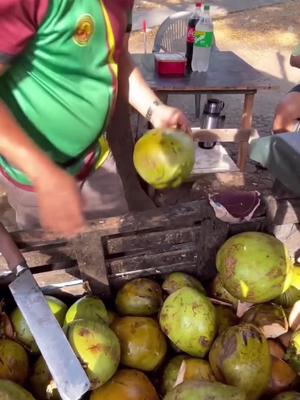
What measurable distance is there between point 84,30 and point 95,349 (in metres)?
0.89

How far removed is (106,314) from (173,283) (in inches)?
9.7

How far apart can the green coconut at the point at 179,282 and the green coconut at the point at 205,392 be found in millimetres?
411

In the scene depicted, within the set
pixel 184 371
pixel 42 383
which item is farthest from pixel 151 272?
pixel 42 383

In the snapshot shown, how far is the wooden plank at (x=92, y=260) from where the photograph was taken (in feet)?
4.83

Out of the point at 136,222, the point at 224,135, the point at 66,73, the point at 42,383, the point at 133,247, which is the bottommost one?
the point at 224,135

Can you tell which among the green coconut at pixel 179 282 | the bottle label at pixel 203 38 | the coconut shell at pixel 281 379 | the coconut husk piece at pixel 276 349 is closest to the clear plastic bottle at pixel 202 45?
the bottle label at pixel 203 38

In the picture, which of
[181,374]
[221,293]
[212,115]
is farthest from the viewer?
[212,115]

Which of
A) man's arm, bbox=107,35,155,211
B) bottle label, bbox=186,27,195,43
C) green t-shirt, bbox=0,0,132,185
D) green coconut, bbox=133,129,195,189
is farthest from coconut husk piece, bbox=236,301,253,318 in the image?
bottle label, bbox=186,27,195,43

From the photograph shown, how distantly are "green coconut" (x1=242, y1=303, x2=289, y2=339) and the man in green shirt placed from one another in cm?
67

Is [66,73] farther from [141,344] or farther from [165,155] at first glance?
[141,344]

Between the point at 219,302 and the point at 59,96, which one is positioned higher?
the point at 59,96

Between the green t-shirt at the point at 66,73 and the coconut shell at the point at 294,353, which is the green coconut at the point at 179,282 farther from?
the green t-shirt at the point at 66,73

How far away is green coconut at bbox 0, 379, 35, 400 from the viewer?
1225 mm

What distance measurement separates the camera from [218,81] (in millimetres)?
3393
